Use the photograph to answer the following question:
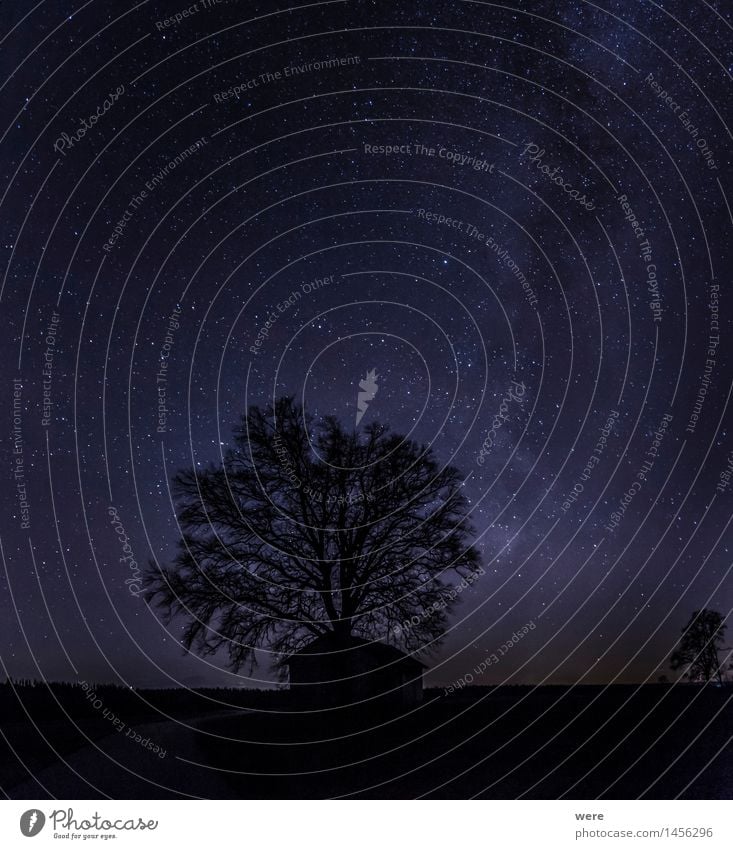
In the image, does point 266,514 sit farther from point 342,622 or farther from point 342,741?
point 342,741

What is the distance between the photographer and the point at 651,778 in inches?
307

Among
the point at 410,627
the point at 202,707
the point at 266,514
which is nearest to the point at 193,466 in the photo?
the point at 266,514

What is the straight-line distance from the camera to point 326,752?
7875mm

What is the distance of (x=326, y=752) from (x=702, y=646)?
14.9 ft

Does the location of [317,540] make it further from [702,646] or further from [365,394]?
[702,646]

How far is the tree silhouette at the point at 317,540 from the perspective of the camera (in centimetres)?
832

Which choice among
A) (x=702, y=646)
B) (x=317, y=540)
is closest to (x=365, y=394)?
(x=317, y=540)
